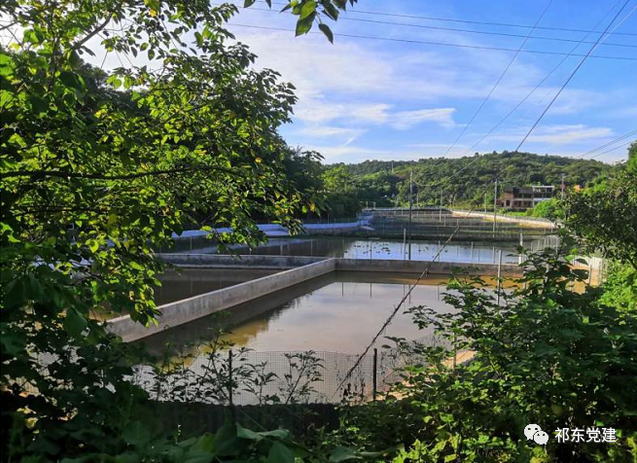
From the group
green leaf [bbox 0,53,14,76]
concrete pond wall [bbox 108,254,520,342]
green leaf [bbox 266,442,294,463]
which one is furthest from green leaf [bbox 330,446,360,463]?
concrete pond wall [bbox 108,254,520,342]

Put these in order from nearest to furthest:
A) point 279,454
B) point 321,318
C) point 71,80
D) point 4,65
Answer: point 279,454
point 4,65
point 71,80
point 321,318

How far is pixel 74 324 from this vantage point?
1.16 metres

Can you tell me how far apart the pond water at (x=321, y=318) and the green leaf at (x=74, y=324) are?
835 cm

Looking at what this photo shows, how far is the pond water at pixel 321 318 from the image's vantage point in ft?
42.6

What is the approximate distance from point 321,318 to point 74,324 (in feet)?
49.8

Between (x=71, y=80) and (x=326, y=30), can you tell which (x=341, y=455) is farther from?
(x=71, y=80)

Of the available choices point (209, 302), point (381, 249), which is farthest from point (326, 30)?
point (381, 249)

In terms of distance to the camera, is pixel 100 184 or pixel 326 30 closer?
pixel 326 30

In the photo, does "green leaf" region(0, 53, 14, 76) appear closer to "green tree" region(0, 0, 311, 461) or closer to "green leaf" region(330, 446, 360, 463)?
"green tree" region(0, 0, 311, 461)

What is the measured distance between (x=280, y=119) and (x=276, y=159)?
0.41 m

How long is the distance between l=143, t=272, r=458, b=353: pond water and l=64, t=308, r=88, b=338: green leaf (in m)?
8.35

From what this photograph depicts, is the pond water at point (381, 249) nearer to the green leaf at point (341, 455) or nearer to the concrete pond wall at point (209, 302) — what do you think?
the concrete pond wall at point (209, 302)

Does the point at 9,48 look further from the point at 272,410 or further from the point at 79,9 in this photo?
the point at 272,410

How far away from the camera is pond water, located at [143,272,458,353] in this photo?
→ 12977 mm
